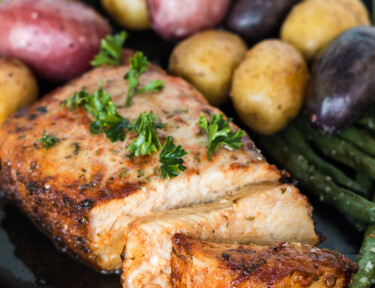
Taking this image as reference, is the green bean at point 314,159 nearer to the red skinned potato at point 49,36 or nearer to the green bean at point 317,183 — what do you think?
the green bean at point 317,183

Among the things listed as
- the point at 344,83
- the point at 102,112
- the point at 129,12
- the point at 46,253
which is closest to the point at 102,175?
the point at 102,112

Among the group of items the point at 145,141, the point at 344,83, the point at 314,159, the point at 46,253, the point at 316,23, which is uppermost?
the point at 316,23

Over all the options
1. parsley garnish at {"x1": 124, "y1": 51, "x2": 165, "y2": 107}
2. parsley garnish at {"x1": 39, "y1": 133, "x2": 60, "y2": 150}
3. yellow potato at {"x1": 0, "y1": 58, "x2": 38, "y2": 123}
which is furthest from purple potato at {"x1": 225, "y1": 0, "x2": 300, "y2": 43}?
parsley garnish at {"x1": 39, "y1": 133, "x2": 60, "y2": 150}

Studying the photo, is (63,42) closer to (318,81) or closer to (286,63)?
(286,63)

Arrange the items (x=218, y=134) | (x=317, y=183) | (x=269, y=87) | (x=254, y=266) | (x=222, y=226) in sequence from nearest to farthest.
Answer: (x=254, y=266) → (x=222, y=226) → (x=218, y=134) → (x=317, y=183) → (x=269, y=87)

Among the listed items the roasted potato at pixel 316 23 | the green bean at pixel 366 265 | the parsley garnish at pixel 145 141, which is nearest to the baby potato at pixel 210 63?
the roasted potato at pixel 316 23

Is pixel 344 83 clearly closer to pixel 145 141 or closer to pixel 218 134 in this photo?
pixel 218 134

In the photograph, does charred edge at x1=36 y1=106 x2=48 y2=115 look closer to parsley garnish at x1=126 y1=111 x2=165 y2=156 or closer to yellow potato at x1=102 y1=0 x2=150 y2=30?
parsley garnish at x1=126 y1=111 x2=165 y2=156

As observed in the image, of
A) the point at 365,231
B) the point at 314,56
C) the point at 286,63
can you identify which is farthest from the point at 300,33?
the point at 365,231
